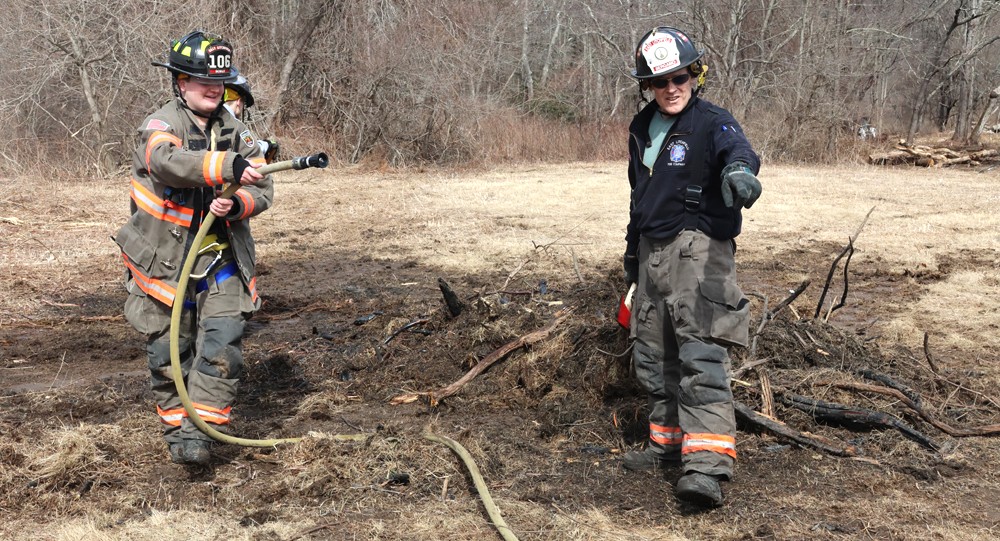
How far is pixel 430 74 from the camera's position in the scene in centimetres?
2106

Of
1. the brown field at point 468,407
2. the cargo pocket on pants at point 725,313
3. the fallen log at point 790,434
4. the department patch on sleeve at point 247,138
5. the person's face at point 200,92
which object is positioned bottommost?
the brown field at point 468,407

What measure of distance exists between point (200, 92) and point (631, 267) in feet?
7.20

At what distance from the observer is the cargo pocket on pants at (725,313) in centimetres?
392

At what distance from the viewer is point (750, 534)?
3.64 meters

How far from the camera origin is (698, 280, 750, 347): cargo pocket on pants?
392cm

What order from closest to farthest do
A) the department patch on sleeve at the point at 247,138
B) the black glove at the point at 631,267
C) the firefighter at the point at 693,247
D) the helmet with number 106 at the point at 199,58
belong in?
the firefighter at the point at 693,247 → the helmet with number 106 at the point at 199,58 → the black glove at the point at 631,267 → the department patch on sleeve at the point at 247,138

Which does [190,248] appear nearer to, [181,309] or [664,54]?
[181,309]

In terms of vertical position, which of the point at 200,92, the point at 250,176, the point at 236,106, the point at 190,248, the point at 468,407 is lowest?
the point at 468,407

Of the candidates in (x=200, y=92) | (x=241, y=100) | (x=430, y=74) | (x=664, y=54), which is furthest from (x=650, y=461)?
(x=430, y=74)

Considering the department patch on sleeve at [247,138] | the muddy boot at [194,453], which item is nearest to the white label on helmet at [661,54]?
the department patch on sleeve at [247,138]

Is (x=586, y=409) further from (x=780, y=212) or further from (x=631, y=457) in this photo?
(x=780, y=212)

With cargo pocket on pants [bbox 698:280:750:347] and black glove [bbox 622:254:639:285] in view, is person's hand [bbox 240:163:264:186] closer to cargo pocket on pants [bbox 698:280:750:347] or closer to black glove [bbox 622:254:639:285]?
black glove [bbox 622:254:639:285]

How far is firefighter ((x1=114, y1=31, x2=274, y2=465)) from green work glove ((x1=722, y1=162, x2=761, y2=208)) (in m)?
2.08

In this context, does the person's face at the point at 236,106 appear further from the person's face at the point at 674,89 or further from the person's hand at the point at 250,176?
the person's face at the point at 674,89
